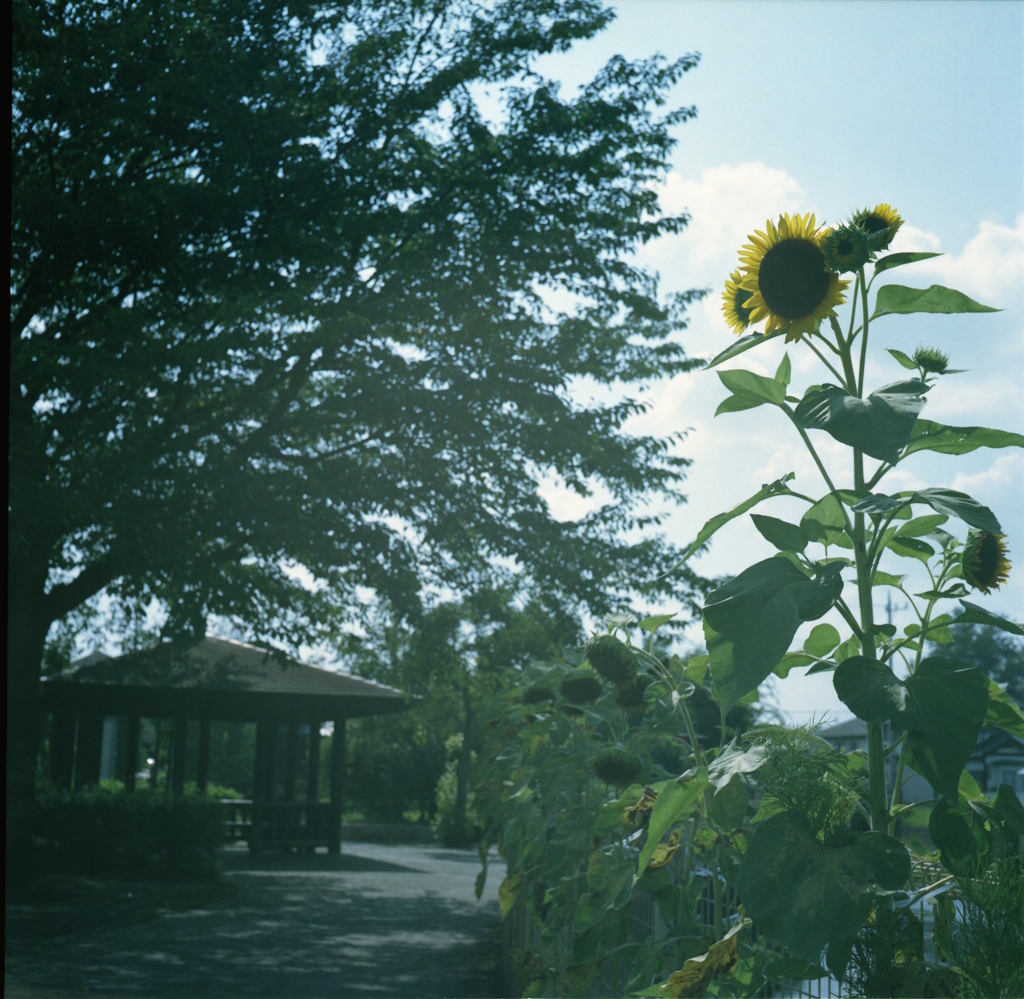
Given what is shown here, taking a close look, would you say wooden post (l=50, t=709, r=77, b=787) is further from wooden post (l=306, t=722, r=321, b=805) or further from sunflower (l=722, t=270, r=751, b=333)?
sunflower (l=722, t=270, r=751, b=333)

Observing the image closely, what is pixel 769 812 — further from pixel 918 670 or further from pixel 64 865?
pixel 64 865

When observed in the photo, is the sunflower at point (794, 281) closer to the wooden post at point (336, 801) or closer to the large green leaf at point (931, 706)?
the large green leaf at point (931, 706)

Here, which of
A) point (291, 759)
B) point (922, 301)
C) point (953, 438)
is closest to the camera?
point (953, 438)

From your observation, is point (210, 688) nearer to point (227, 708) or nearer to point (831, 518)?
point (227, 708)

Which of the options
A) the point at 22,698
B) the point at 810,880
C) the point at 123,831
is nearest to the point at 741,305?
the point at 810,880

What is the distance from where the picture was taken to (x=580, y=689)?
11.1ft

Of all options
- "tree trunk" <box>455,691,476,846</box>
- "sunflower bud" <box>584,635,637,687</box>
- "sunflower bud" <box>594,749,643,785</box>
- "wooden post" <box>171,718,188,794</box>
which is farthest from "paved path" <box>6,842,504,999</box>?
"tree trunk" <box>455,691,476,846</box>

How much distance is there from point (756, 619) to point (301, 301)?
8244 mm

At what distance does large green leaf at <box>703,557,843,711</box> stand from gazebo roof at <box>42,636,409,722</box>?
18.0m

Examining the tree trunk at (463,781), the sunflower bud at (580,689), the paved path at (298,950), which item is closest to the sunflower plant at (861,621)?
the sunflower bud at (580,689)

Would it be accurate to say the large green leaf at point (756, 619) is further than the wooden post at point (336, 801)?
No

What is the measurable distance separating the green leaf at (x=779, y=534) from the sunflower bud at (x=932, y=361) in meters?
0.35

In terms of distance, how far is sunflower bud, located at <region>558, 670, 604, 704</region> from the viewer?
11.0ft

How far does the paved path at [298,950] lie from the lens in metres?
7.05
